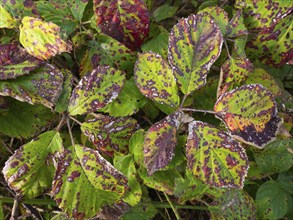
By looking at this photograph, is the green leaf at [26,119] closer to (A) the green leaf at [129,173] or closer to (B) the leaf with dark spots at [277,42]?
(A) the green leaf at [129,173]

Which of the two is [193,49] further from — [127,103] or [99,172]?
[99,172]

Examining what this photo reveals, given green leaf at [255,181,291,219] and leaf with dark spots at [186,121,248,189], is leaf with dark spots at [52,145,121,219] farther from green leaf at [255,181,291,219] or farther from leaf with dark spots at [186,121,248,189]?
green leaf at [255,181,291,219]

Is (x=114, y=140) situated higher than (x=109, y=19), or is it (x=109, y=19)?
(x=109, y=19)

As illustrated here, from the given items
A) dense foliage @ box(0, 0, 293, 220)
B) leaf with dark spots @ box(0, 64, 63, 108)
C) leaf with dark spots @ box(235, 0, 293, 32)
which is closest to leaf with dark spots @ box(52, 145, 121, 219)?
dense foliage @ box(0, 0, 293, 220)

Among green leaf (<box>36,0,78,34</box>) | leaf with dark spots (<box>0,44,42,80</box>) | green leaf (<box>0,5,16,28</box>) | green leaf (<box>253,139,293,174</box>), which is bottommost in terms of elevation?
green leaf (<box>253,139,293,174</box>)

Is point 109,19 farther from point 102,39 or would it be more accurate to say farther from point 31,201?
point 31,201

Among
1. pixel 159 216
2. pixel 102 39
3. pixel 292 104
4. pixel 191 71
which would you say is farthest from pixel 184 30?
pixel 159 216

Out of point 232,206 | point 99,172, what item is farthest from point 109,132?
point 232,206
